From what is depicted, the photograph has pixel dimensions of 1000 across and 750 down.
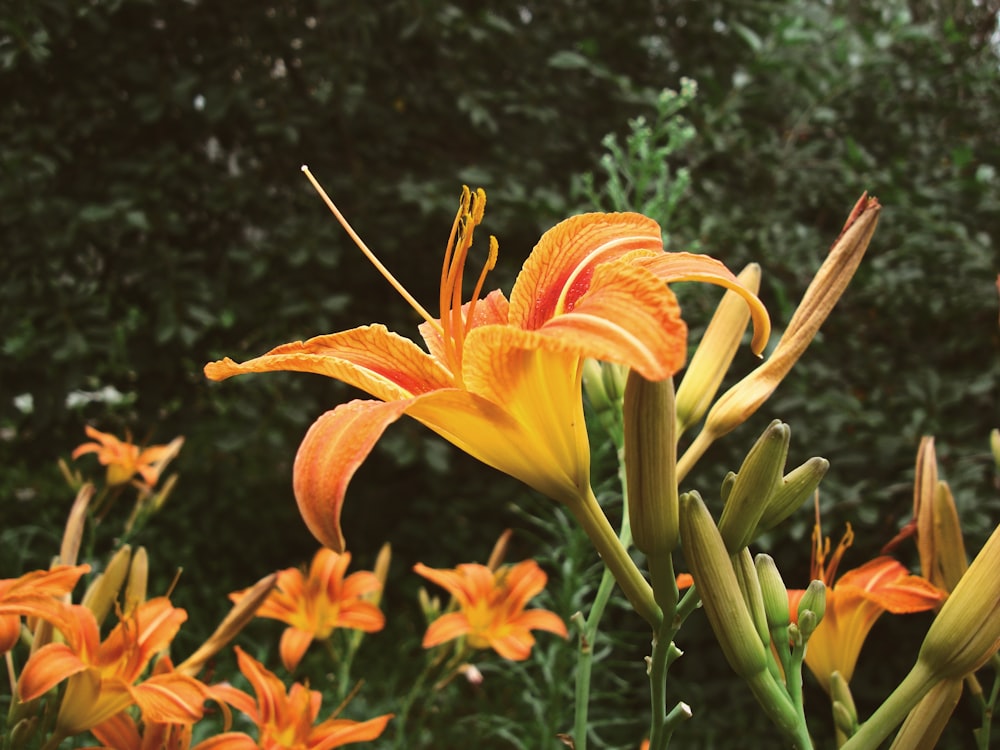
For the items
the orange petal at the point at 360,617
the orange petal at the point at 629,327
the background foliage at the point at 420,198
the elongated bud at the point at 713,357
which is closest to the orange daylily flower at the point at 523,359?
the orange petal at the point at 629,327

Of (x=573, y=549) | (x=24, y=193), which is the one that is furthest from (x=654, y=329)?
(x=24, y=193)

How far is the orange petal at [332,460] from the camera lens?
1.41 feet

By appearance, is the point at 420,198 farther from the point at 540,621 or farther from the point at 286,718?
the point at 286,718

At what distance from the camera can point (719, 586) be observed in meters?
0.51

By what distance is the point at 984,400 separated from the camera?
75.5 inches

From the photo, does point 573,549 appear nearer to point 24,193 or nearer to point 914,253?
point 914,253

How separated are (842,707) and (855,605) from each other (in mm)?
102

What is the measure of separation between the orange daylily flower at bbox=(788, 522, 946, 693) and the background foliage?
1.04 m

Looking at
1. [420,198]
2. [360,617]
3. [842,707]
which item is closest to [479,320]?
[842,707]

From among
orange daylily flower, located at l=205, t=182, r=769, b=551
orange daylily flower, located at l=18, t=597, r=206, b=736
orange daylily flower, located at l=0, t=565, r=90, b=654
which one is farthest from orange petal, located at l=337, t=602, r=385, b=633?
orange daylily flower, located at l=205, t=182, r=769, b=551

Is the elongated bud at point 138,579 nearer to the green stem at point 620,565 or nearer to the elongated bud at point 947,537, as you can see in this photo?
the green stem at point 620,565

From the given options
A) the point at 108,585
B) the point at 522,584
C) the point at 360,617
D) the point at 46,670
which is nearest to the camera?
the point at 46,670

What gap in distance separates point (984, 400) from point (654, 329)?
1.80 meters

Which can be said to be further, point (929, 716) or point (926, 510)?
point (926, 510)
